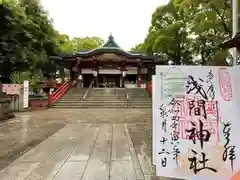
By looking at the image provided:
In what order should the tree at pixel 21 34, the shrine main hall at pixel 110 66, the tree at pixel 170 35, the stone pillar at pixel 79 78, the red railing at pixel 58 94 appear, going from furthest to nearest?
the stone pillar at pixel 79 78 → the shrine main hall at pixel 110 66 → the tree at pixel 170 35 → the red railing at pixel 58 94 → the tree at pixel 21 34

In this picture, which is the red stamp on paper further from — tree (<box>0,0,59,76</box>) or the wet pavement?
tree (<box>0,0,59,76</box>)

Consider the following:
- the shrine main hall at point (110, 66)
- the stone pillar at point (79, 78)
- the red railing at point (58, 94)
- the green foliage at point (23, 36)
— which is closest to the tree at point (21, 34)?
the green foliage at point (23, 36)

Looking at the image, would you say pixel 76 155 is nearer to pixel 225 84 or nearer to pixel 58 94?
pixel 225 84

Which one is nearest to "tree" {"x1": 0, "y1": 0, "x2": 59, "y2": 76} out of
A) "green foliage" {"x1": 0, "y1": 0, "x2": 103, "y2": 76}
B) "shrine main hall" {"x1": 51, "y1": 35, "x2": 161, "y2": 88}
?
"green foliage" {"x1": 0, "y1": 0, "x2": 103, "y2": 76}

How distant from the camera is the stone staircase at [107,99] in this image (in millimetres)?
19828

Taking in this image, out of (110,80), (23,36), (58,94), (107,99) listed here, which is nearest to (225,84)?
(107,99)

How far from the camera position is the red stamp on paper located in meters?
3.09

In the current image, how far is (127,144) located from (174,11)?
73.1ft

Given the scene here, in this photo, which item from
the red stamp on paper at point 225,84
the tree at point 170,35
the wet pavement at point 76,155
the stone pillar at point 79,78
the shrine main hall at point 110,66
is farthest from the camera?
the stone pillar at point 79,78

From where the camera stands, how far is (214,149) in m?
3.11

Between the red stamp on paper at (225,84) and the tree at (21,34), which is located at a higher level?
the tree at (21,34)

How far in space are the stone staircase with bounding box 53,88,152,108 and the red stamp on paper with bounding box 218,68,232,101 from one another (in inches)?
636

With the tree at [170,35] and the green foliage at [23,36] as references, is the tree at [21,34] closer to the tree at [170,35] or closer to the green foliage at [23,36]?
the green foliage at [23,36]

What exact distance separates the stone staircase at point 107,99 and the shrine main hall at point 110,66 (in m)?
5.07
